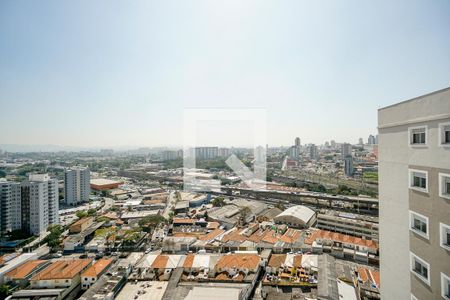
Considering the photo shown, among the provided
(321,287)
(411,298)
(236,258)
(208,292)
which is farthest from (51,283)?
(411,298)

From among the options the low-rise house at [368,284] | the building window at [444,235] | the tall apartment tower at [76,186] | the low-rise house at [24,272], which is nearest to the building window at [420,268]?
the building window at [444,235]

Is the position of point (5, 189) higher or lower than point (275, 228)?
higher

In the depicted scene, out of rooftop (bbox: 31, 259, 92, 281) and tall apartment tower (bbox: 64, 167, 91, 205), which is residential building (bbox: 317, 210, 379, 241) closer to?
rooftop (bbox: 31, 259, 92, 281)

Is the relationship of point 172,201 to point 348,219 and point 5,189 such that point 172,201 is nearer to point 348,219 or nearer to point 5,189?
point 5,189

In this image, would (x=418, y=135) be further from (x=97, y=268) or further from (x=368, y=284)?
(x=97, y=268)

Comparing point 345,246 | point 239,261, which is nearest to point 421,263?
point 239,261

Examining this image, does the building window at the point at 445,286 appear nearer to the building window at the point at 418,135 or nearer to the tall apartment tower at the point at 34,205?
the building window at the point at 418,135

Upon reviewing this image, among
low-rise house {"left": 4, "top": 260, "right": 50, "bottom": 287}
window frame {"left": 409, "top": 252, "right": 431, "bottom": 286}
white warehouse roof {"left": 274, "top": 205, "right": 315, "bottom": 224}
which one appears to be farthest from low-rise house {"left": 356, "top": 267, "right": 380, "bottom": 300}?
low-rise house {"left": 4, "top": 260, "right": 50, "bottom": 287}
